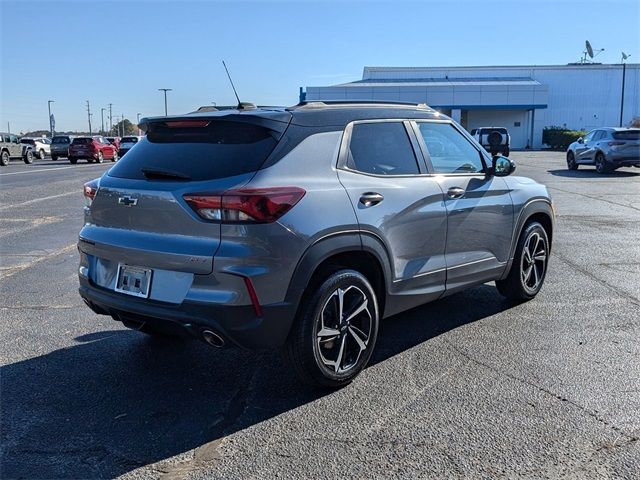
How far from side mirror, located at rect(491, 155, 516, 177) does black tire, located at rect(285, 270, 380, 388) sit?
6.54 ft

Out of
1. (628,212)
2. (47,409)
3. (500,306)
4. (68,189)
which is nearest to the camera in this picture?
(47,409)

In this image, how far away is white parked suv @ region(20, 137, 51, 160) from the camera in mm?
40263

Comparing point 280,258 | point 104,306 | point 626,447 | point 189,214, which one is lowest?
point 626,447

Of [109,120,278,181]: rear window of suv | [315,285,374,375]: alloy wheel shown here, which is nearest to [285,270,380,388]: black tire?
[315,285,374,375]: alloy wheel

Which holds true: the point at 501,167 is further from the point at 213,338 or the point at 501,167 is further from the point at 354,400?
the point at 213,338

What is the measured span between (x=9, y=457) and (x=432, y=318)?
12.1 feet

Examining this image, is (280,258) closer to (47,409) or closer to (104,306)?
(104,306)

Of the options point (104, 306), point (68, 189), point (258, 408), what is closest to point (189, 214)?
point (104, 306)

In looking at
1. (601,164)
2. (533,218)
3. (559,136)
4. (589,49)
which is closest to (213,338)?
(533,218)

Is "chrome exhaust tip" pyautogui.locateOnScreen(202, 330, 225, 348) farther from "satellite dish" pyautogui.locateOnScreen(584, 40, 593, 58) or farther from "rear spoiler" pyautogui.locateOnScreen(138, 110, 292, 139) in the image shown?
"satellite dish" pyautogui.locateOnScreen(584, 40, 593, 58)

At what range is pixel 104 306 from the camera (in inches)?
158

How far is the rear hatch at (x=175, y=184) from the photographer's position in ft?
11.8

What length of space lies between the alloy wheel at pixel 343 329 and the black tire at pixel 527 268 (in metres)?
2.21

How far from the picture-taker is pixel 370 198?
13.7ft
